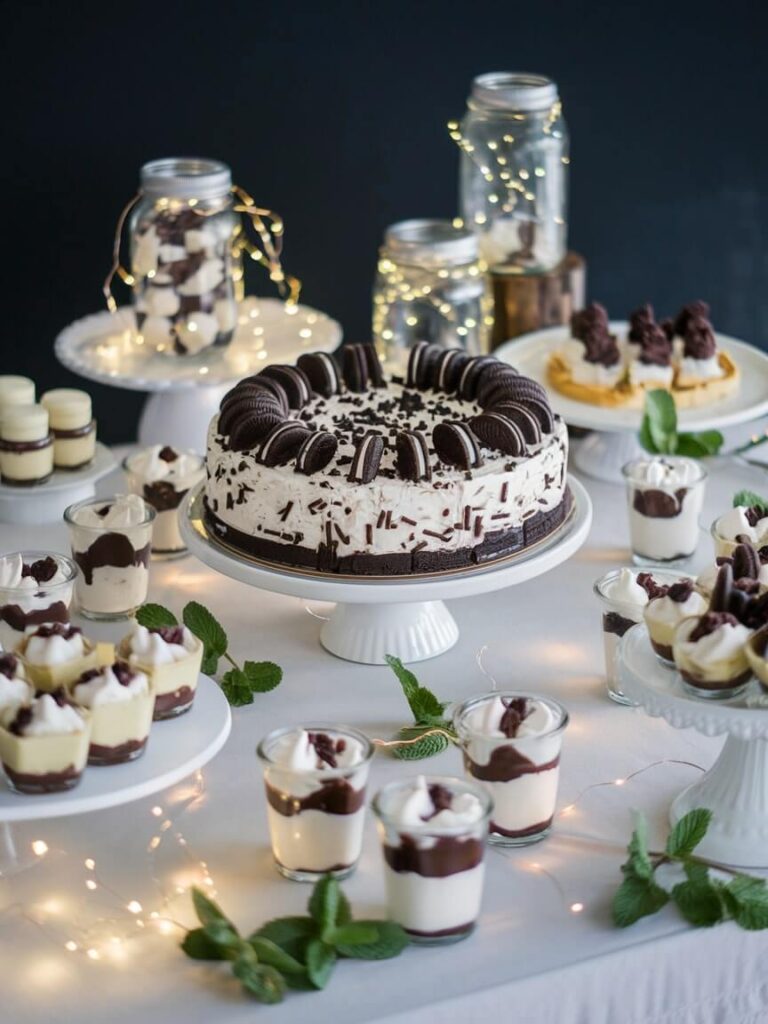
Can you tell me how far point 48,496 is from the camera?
108 inches

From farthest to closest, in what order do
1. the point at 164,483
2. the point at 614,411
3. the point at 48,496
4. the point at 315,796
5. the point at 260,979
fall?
the point at 614,411
the point at 48,496
the point at 164,483
the point at 315,796
the point at 260,979

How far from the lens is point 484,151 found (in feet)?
11.1

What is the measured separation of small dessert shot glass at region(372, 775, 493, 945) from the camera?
5.11ft

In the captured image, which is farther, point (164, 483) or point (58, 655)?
point (164, 483)

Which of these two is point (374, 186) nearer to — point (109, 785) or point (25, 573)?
point (25, 573)

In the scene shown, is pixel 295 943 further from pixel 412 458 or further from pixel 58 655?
pixel 412 458

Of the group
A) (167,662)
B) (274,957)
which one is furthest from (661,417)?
(274,957)

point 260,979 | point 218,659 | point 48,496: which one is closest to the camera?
point 260,979

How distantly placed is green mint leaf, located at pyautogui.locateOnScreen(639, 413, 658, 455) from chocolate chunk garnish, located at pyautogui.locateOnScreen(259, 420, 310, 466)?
2.83ft

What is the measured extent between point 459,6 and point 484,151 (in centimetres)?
74

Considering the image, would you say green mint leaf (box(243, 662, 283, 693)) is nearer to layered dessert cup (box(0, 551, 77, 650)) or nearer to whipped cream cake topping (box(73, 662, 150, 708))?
layered dessert cup (box(0, 551, 77, 650))

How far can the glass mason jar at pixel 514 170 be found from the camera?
335 centimetres

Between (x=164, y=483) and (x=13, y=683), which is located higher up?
(x=13, y=683)

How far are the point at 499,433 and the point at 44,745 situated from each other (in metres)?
0.86
